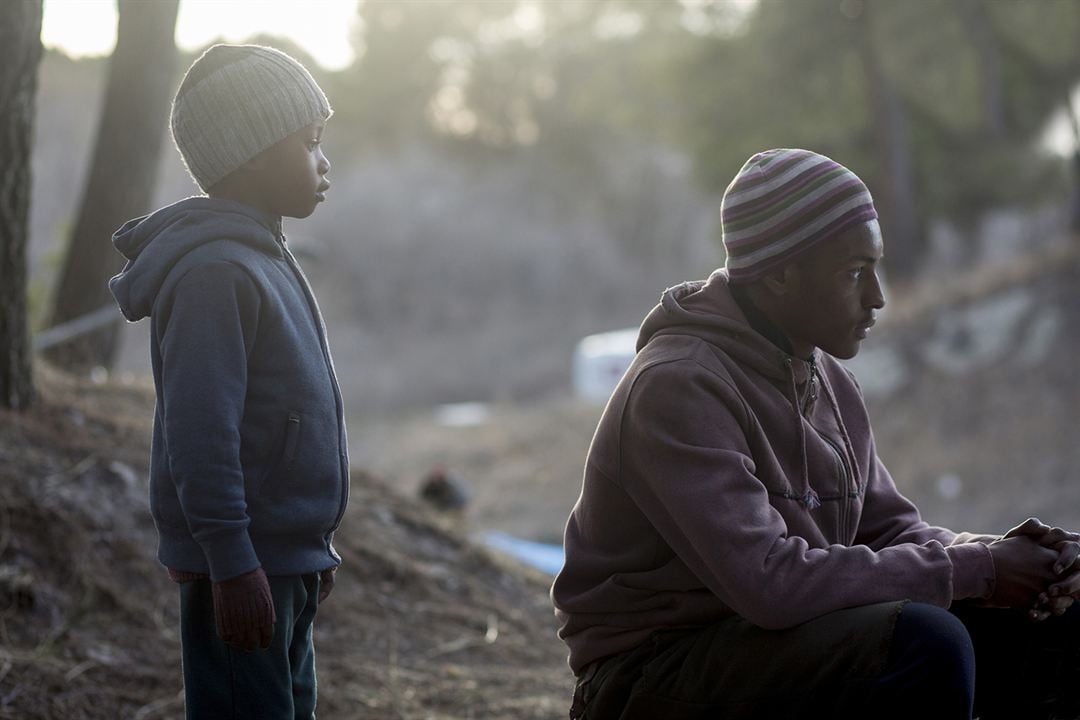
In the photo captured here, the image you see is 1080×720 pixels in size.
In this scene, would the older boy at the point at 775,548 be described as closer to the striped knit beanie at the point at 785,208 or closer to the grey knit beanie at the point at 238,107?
the striped knit beanie at the point at 785,208

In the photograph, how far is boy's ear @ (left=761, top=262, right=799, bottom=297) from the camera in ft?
8.33

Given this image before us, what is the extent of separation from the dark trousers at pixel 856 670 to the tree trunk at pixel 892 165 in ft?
43.6

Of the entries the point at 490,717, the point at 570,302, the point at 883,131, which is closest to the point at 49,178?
the point at 570,302

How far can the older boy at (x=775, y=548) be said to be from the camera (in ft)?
7.52

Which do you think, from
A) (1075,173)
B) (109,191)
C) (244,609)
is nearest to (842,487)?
(244,609)

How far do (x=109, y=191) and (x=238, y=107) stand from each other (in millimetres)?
4031

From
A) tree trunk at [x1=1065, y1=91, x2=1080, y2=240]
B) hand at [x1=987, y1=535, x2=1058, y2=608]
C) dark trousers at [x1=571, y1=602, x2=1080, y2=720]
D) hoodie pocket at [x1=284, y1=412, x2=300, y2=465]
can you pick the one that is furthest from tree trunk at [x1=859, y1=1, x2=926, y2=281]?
hoodie pocket at [x1=284, y1=412, x2=300, y2=465]

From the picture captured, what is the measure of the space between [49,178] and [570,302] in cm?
1196

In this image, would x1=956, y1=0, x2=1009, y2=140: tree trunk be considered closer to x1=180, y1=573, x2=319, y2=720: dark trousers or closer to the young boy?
the young boy

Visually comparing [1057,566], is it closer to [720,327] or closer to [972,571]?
[972,571]

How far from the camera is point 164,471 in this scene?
2.42 metres

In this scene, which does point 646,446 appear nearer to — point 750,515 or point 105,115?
point 750,515

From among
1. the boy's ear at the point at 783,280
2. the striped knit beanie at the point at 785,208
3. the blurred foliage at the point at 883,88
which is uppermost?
the blurred foliage at the point at 883,88

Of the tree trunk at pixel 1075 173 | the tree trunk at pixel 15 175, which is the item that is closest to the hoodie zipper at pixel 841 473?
the tree trunk at pixel 15 175
